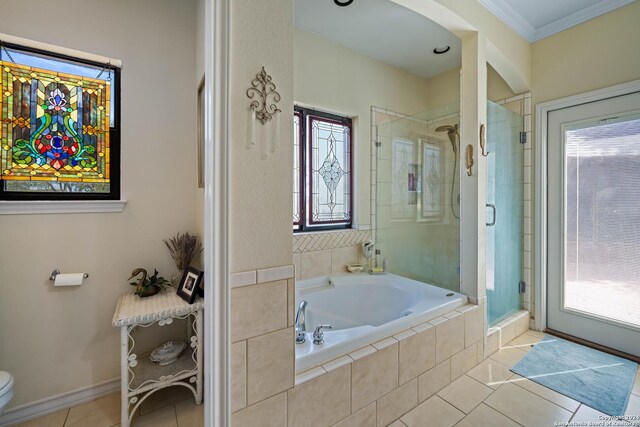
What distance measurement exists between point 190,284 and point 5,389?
84cm

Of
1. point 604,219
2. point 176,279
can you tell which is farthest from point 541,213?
point 176,279

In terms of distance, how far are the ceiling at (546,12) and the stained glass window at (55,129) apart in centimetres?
273

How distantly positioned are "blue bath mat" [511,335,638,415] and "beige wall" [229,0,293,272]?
192 cm

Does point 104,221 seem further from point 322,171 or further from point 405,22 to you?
point 405,22

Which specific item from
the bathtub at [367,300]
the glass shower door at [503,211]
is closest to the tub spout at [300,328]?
the bathtub at [367,300]

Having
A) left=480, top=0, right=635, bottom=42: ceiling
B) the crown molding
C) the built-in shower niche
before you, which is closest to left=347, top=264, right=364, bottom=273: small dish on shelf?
the built-in shower niche

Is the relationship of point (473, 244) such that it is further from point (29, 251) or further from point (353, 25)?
point (29, 251)

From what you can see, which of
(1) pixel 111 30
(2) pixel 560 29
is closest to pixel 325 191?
(1) pixel 111 30

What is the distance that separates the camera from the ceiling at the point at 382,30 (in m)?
2.08

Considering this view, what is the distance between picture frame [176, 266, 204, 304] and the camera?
5.20 ft

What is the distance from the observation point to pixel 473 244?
1998mm

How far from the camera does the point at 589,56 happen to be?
2.19 meters

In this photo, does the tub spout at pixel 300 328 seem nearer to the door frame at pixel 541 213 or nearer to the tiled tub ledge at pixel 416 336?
the tiled tub ledge at pixel 416 336

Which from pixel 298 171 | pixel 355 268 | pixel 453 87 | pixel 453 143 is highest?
pixel 453 87
